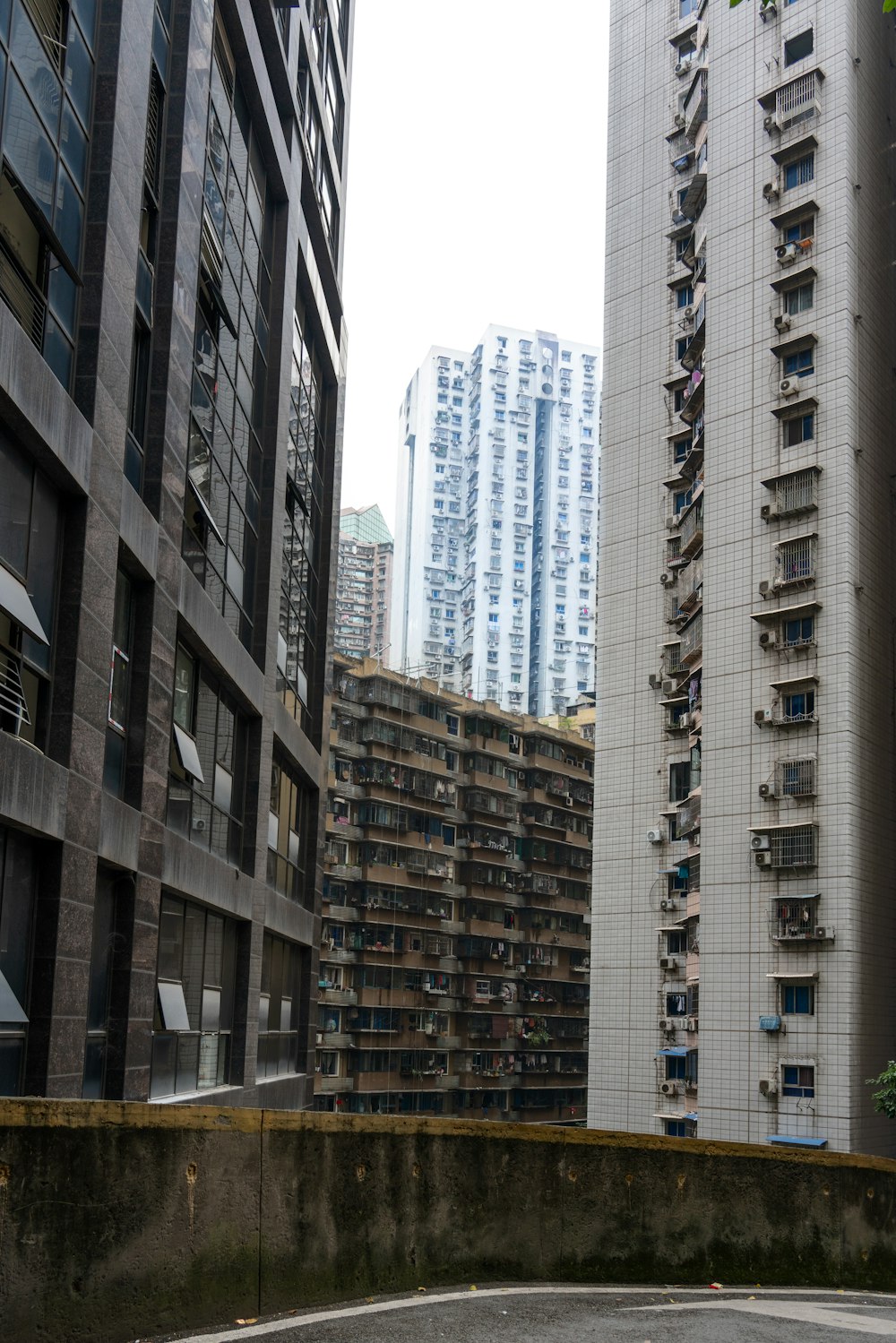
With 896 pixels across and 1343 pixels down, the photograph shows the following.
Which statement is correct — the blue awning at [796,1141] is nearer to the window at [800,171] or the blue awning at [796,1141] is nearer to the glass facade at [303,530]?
the glass facade at [303,530]

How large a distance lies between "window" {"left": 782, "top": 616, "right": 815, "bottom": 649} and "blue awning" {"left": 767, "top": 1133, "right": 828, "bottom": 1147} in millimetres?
10381

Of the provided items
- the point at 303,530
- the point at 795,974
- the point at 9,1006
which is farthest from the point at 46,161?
the point at 795,974

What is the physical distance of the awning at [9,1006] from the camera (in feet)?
39.7

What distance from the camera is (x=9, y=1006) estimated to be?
40.2 feet

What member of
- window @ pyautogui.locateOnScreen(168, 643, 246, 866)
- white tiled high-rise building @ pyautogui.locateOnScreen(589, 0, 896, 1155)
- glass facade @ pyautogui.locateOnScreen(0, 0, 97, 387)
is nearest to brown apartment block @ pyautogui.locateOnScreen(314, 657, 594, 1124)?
white tiled high-rise building @ pyautogui.locateOnScreen(589, 0, 896, 1155)

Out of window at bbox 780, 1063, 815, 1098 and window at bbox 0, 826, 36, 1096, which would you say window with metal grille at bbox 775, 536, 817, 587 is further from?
window at bbox 0, 826, 36, 1096

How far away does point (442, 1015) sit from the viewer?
62.3m

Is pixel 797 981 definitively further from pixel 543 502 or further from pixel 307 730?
pixel 543 502

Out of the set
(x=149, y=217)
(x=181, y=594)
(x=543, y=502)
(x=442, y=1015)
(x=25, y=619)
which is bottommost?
(x=442, y=1015)

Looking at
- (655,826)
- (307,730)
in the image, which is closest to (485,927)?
(655,826)

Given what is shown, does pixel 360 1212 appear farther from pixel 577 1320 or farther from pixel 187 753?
pixel 187 753

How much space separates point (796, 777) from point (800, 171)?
14.4 m

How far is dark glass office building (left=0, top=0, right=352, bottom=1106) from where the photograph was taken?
42.2 feet

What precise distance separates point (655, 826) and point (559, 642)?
3581 inches
